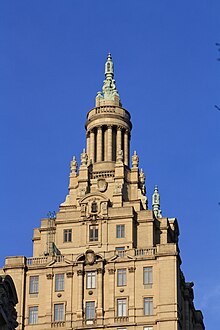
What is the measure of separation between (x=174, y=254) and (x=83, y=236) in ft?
44.2

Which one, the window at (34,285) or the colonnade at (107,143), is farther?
the colonnade at (107,143)

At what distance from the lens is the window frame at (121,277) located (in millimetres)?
159000

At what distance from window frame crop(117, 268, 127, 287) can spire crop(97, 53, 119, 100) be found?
31055 mm

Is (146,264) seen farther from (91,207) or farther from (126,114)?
(126,114)

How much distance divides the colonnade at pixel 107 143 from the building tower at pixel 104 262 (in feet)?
0.46

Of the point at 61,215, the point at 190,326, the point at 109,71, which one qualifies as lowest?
the point at 190,326

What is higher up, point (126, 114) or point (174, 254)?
point (126, 114)

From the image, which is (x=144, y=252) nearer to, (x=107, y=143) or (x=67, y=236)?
(x=67, y=236)

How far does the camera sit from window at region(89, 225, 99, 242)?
16438 cm

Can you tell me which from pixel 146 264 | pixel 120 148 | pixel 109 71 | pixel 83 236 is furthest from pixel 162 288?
pixel 109 71

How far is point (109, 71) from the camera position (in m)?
187

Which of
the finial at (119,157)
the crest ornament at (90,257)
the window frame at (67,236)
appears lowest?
the crest ornament at (90,257)

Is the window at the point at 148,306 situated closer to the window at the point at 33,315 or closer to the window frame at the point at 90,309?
the window frame at the point at 90,309

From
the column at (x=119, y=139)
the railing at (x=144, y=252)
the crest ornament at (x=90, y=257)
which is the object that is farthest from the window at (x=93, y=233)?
the column at (x=119, y=139)
